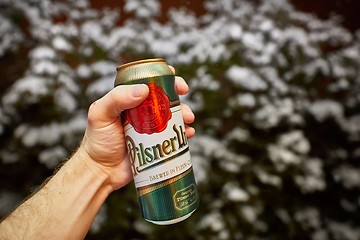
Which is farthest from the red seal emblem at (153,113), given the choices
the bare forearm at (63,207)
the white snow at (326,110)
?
the white snow at (326,110)

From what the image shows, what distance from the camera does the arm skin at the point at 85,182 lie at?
0.75 meters

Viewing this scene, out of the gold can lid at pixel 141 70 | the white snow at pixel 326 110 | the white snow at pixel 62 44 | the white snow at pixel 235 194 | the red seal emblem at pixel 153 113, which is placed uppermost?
the gold can lid at pixel 141 70

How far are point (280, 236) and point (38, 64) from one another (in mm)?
1322

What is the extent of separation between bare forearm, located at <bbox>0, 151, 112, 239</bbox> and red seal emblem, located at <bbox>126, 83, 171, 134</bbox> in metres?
0.23

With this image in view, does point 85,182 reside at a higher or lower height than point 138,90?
lower

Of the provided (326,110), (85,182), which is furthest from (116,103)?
(326,110)

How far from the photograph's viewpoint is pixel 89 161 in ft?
2.84

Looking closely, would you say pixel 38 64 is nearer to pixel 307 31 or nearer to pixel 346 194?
pixel 307 31

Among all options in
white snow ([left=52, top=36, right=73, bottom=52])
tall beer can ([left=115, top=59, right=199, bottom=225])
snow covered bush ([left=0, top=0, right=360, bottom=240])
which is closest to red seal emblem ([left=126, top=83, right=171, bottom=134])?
tall beer can ([left=115, top=59, right=199, bottom=225])

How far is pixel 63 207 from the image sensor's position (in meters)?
0.79

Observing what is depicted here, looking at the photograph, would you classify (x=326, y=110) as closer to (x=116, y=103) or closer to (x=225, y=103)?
(x=225, y=103)

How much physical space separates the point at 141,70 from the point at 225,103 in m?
1.00

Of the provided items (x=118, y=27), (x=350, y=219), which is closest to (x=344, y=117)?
(x=350, y=219)

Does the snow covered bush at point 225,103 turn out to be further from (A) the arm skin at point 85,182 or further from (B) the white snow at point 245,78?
(A) the arm skin at point 85,182
